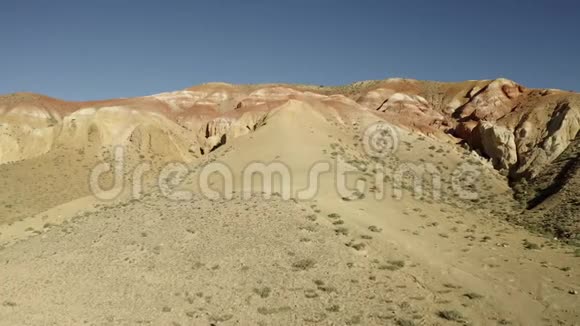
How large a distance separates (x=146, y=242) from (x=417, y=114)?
165 ft

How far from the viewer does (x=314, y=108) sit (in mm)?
48094

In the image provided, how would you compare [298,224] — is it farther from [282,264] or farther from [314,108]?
[314,108]

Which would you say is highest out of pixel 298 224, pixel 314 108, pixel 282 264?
pixel 314 108

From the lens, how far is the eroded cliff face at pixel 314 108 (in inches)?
1828

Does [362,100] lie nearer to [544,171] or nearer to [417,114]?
[417,114]

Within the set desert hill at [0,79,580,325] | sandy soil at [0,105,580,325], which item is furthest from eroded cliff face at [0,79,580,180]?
sandy soil at [0,105,580,325]

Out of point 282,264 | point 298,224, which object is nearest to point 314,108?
point 298,224

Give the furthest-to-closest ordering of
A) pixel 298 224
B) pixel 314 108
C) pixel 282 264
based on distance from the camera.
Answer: pixel 314 108
pixel 298 224
pixel 282 264

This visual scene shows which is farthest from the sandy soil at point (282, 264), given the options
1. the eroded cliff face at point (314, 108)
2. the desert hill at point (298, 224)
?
the eroded cliff face at point (314, 108)

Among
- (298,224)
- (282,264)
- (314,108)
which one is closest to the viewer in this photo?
(282,264)

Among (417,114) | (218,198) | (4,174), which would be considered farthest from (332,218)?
(417,114)

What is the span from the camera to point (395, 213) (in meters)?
25.8

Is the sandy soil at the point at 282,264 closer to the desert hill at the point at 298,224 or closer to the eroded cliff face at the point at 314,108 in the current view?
the desert hill at the point at 298,224

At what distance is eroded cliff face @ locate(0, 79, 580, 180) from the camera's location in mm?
46438
